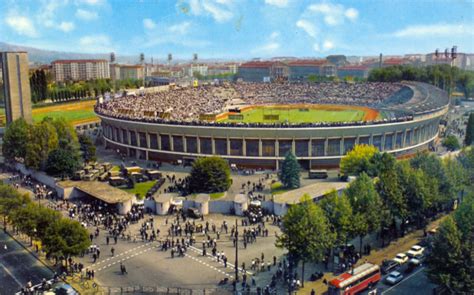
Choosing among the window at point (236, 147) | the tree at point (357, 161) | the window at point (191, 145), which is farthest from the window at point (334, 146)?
the window at point (191, 145)

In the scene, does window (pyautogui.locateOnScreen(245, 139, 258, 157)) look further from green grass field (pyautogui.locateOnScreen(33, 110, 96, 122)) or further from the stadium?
green grass field (pyautogui.locateOnScreen(33, 110, 96, 122))

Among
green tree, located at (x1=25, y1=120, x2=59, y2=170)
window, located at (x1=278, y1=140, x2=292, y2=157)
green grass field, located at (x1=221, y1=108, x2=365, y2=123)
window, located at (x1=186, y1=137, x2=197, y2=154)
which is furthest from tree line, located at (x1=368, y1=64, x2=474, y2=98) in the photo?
green tree, located at (x1=25, y1=120, x2=59, y2=170)

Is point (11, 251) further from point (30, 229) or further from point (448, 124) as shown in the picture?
point (448, 124)

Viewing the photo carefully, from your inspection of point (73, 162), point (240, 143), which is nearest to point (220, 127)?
point (240, 143)

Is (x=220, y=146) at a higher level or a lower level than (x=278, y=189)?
higher

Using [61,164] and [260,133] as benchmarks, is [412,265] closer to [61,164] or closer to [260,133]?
[260,133]

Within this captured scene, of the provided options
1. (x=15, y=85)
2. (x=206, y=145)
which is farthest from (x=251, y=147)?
(x=15, y=85)
